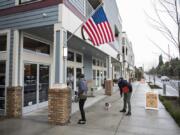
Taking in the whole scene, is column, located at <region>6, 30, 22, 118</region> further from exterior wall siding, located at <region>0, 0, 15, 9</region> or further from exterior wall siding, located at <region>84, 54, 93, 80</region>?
exterior wall siding, located at <region>84, 54, 93, 80</region>

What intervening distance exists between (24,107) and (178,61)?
6623mm

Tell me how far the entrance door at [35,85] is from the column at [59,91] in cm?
213

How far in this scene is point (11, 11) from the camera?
7.87 m

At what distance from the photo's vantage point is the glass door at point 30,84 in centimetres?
837

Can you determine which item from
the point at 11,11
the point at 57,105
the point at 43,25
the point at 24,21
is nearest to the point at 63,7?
the point at 43,25

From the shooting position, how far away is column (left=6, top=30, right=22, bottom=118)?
7.58m

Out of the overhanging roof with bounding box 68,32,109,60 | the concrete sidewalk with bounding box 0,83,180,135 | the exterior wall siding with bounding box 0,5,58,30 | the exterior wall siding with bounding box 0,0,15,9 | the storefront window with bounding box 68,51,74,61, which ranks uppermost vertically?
the exterior wall siding with bounding box 0,0,15,9

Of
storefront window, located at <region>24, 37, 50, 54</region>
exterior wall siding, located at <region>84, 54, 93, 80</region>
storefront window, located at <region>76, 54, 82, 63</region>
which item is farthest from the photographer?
exterior wall siding, located at <region>84, 54, 93, 80</region>

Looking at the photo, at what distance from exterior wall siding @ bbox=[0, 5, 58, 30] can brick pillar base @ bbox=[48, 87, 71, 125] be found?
2.56 metres

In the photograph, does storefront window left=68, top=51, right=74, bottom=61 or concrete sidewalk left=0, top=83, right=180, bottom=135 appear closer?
concrete sidewalk left=0, top=83, right=180, bottom=135

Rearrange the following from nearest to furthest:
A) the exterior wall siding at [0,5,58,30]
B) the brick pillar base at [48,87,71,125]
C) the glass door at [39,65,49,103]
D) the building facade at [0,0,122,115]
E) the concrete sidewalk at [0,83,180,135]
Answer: the concrete sidewalk at [0,83,180,135]
the brick pillar base at [48,87,71,125]
the building facade at [0,0,122,115]
the exterior wall siding at [0,5,58,30]
the glass door at [39,65,49,103]

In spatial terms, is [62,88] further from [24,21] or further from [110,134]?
[24,21]

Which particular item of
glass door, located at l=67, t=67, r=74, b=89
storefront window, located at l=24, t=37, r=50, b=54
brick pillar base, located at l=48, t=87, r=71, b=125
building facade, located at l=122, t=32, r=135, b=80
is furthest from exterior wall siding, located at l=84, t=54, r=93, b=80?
building facade, located at l=122, t=32, r=135, b=80

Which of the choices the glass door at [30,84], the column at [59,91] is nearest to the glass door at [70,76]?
the glass door at [30,84]
